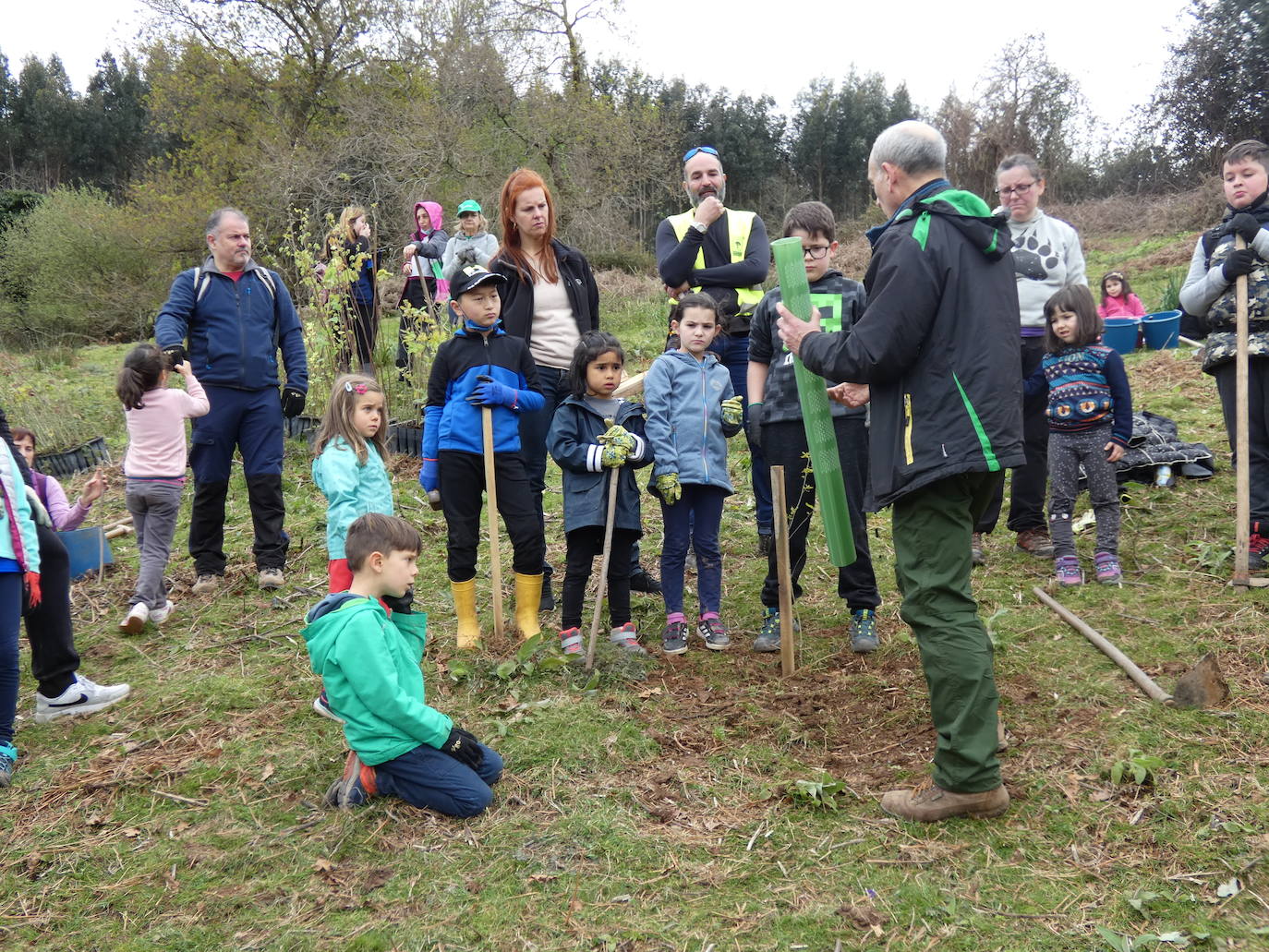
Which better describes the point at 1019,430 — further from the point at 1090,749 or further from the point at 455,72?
the point at 455,72

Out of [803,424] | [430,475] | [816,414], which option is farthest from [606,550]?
[816,414]

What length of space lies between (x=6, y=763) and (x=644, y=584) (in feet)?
10.3

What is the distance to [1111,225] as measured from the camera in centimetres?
1936

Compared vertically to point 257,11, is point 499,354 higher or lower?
lower

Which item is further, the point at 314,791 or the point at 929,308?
the point at 314,791

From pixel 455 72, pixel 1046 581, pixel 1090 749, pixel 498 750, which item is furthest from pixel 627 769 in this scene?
pixel 455 72

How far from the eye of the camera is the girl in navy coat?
442 centimetres

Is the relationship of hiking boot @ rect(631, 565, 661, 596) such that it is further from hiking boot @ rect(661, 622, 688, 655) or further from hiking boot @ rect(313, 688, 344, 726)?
hiking boot @ rect(313, 688, 344, 726)

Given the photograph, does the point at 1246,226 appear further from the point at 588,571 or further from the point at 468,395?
the point at 468,395

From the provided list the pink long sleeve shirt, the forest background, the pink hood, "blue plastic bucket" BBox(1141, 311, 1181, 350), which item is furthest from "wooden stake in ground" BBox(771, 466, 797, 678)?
the forest background

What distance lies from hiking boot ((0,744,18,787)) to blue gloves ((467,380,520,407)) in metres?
2.42

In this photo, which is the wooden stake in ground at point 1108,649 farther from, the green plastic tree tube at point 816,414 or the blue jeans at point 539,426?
the blue jeans at point 539,426

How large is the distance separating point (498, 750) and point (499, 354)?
196 centimetres

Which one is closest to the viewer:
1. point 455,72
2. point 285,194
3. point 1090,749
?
point 1090,749
